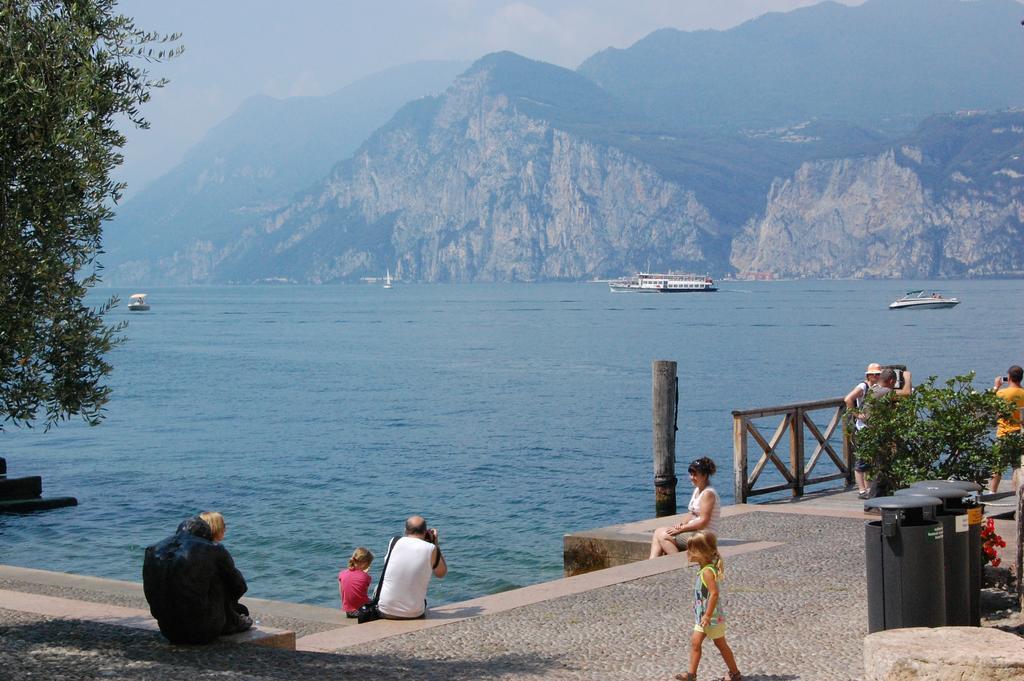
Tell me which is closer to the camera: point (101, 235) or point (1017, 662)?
point (1017, 662)

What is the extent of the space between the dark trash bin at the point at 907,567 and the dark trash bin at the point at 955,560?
155mm

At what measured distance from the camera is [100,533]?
24.6 m

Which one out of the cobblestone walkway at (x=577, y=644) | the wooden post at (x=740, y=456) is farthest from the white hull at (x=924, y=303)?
the cobblestone walkway at (x=577, y=644)

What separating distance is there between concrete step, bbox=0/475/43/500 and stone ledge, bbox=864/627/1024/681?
23.9 metres

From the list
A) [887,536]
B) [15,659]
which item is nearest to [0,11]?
[15,659]

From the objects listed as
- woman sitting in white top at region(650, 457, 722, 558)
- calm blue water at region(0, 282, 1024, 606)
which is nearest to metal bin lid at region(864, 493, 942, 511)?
woman sitting in white top at region(650, 457, 722, 558)

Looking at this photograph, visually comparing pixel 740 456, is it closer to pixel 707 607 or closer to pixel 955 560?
pixel 955 560

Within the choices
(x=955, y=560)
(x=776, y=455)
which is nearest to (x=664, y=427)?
(x=776, y=455)

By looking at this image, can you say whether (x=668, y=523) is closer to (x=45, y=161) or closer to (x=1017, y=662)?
(x=1017, y=662)

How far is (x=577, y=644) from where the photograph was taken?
9625 mm

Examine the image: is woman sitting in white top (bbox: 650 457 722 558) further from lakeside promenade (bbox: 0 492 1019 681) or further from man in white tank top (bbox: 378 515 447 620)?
man in white tank top (bbox: 378 515 447 620)

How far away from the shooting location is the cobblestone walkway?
806 centimetres

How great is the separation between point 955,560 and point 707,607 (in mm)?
1942

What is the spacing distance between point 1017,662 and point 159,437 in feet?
134
